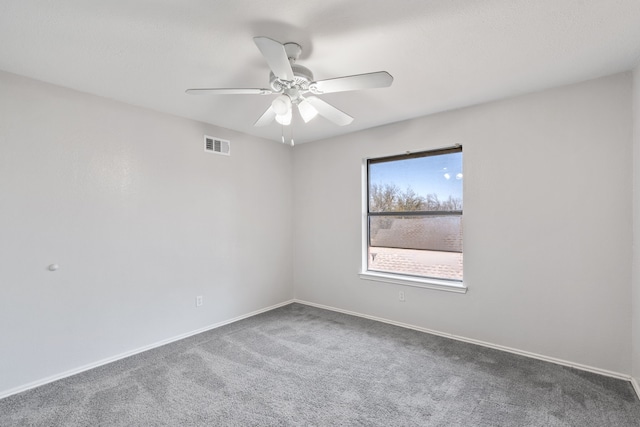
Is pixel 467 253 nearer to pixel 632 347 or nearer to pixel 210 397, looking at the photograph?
pixel 632 347

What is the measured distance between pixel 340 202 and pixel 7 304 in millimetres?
3371

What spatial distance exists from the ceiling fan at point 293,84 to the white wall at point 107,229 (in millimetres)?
1369

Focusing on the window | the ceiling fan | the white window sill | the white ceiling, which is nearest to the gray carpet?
the white window sill

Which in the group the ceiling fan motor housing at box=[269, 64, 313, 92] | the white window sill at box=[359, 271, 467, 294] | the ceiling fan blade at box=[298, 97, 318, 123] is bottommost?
the white window sill at box=[359, 271, 467, 294]

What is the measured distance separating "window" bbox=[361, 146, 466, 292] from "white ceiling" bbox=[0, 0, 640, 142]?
3.12 ft

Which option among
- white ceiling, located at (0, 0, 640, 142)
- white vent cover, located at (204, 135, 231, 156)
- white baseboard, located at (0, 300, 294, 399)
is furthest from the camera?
white vent cover, located at (204, 135, 231, 156)

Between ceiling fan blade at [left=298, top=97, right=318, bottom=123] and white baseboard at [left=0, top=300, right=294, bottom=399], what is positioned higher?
ceiling fan blade at [left=298, top=97, right=318, bottom=123]

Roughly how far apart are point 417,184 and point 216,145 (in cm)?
249

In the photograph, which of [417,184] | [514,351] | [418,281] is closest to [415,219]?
[417,184]

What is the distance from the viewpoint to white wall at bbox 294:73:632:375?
2.47 m

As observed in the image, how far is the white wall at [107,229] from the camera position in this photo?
7.87 feet

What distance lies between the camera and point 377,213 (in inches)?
158

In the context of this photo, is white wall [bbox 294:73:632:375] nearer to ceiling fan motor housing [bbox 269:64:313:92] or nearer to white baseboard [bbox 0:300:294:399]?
ceiling fan motor housing [bbox 269:64:313:92]

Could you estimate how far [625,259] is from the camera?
2.43 meters
